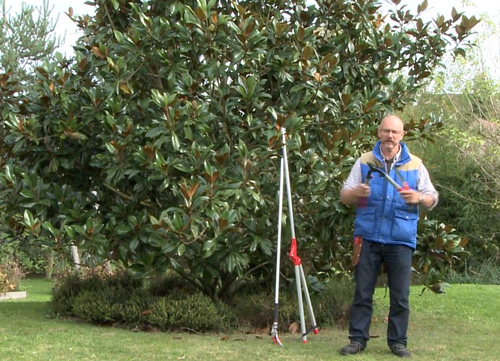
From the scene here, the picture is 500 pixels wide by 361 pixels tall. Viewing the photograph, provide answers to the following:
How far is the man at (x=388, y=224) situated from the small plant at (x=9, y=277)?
35.9 ft

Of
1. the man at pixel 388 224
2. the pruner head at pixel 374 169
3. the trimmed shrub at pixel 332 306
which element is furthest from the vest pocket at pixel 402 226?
the trimmed shrub at pixel 332 306

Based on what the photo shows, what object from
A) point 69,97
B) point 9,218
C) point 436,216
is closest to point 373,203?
point 69,97

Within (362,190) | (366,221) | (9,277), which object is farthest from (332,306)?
(9,277)

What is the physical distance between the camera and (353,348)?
19.8ft

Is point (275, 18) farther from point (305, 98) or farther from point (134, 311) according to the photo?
point (134, 311)

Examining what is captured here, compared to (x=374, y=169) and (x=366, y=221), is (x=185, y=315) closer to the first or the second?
(x=366, y=221)

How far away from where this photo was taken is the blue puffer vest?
591 centimetres

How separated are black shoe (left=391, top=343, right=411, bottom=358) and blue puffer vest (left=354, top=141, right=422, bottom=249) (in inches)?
34.1

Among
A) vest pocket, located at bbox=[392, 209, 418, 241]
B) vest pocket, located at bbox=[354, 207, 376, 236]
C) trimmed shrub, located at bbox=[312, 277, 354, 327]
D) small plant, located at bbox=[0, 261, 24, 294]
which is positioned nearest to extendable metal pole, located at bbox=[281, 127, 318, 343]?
vest pocket, located at bbox=[354, 207, 376, 236]

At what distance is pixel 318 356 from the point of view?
5.95m

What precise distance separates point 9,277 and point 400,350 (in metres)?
12.1

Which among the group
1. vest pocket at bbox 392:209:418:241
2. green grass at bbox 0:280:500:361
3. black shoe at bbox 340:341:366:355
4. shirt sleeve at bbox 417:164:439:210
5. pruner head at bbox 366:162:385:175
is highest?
pruner head at bbox 366:162:385:175

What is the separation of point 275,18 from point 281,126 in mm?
1799

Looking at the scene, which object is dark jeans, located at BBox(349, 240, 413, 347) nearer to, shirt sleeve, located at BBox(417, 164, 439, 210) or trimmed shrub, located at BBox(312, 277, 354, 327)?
shirt sleeve, located at BBox(417, 164, 439, 210)
